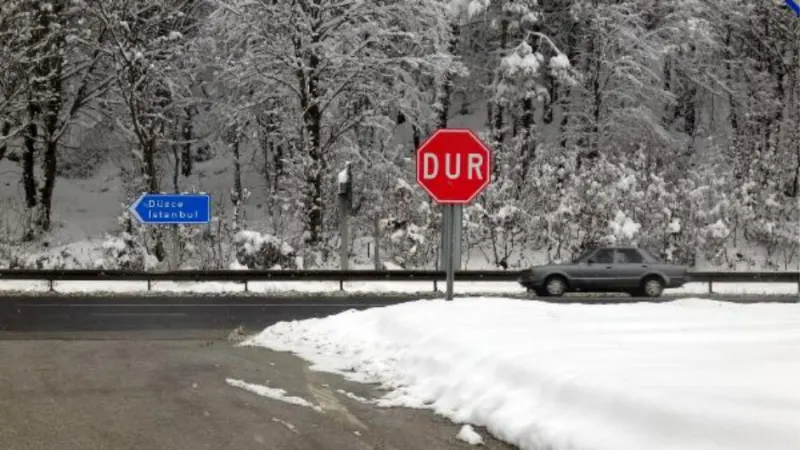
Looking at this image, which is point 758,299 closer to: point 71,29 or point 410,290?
point 410,290

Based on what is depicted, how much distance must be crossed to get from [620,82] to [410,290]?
17.4m

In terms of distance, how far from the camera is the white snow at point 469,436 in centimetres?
620

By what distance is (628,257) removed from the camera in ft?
74.8

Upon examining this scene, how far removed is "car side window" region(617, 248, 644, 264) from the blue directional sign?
12.0 meters

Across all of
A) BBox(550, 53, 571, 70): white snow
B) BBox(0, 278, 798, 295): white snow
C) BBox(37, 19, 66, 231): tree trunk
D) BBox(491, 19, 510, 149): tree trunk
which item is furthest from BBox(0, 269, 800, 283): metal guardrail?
BBox(550, 53, 571, 70): white snow

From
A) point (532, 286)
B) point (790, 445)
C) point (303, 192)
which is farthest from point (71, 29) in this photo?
point (790, 445)

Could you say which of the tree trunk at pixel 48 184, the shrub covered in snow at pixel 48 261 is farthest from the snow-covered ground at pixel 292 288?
the tree trunk at pixel 48 184

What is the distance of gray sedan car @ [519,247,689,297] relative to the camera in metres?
22.5

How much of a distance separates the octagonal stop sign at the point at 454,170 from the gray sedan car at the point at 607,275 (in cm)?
1163

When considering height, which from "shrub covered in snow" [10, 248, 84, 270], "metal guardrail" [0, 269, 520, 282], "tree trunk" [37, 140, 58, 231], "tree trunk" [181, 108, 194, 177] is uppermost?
"tree trunk" [181, 108, 194, 177]

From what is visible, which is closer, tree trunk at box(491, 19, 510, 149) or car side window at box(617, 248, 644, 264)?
car side window at box(617, 248, 644, 264)

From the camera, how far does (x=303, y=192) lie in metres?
28.5

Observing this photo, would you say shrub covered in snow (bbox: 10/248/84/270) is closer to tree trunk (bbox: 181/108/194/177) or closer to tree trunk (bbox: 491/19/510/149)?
tree trunk (bbox: 181/108/194/177)

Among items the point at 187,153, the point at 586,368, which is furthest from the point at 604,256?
the point at 187,153
